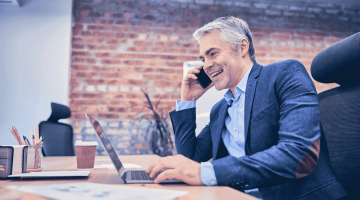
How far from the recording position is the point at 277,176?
722 millimetres

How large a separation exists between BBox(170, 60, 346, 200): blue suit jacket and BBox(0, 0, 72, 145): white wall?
246 cm

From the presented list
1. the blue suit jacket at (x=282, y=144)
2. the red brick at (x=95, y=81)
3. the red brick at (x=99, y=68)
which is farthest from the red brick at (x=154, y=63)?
the blue suit jacket at (x=282, y=144)

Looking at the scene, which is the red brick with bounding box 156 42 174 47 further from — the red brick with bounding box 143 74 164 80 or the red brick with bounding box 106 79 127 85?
the red brick with bounding box 106 79 127 85

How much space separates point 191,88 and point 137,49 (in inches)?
76.4

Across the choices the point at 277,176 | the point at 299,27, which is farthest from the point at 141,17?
the point at 277,176

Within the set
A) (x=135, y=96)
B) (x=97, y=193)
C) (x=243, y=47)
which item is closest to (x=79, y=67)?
(x=135, y=96)

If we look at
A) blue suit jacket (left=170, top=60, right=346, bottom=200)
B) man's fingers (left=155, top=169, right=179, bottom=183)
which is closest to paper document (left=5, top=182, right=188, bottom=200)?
man's fingers (left=155, top=169, right=179, bottom=183)

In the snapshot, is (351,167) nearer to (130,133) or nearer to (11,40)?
(130,133)

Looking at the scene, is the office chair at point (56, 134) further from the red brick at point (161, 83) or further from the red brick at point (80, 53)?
the red brick at point (161, 83)

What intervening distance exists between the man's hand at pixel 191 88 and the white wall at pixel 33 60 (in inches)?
80.1

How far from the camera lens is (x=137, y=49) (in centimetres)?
318

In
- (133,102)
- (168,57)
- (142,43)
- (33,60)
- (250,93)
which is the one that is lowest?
(133,102)

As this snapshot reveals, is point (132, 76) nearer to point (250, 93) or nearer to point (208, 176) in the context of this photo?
point (250, 93)

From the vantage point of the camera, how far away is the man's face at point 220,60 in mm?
1258
